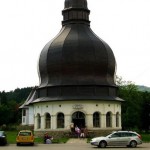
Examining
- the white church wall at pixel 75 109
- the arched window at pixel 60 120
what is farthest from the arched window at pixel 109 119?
the arched window at pixel 60 120

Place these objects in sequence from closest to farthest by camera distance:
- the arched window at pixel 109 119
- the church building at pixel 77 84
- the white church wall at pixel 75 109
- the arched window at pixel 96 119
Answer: the white church wall at pixel 75 109
the church building at pixel 77 84
the arched window at pixel 96 119
the arched window at pixel 109 119

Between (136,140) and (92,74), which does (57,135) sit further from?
(136,140)

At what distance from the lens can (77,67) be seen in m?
51.4

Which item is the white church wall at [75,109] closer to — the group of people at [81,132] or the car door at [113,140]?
the group of people at [81,132]

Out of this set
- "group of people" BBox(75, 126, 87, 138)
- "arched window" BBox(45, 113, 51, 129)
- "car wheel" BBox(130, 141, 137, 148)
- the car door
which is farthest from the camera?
"arched window" BBox(45, 113, 51, 129)

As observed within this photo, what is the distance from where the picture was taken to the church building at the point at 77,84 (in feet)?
164

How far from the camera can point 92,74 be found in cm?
5166

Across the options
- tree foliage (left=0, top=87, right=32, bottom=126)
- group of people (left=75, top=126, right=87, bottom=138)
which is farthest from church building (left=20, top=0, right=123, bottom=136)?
tree foliage (left=0, top=87, right=32, bottom=126)

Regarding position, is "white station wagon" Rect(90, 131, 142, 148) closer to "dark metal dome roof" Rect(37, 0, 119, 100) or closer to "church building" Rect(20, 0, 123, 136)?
"church building" Rect(20, 0, 123, 136)

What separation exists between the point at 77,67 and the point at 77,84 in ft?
8.02

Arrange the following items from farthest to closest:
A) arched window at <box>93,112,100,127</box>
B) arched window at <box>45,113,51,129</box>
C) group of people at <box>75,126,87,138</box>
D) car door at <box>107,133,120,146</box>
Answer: arched window at <box>45,113,51,129</box> → arched window at <box>93,112,100,127</box> → group of people at <box>75,126,87,138</box> → car door at <box>107,133,120,146</box>

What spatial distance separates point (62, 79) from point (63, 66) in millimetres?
1754

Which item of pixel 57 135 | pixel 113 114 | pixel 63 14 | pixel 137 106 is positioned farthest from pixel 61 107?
pixel 137 106

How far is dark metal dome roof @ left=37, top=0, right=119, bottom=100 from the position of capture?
50.8 metres
